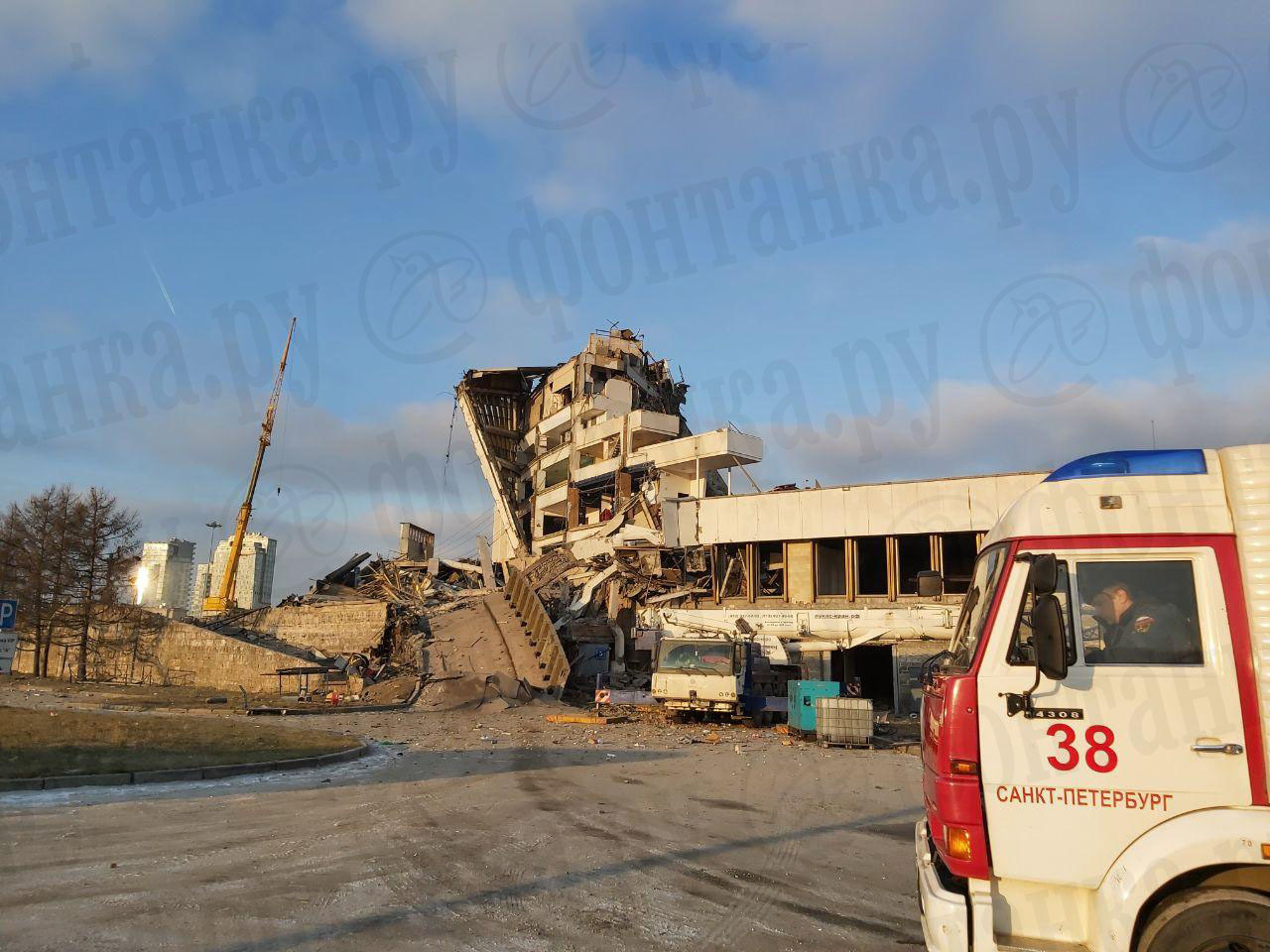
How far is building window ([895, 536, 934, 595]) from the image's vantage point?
32.8 m

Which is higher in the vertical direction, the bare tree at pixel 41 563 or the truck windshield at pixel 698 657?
the bare tree at pixel 41 563

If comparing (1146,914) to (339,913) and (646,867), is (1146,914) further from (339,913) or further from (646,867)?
(339,913)

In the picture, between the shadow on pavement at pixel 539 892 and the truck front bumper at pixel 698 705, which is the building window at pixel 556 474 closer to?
the truck front bumper at pixel 698 705

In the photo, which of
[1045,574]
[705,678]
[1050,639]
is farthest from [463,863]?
[705,678]

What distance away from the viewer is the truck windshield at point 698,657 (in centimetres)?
2136

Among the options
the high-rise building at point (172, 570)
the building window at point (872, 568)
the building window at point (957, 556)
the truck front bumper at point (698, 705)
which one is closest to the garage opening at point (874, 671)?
the building window at point (872, 568)

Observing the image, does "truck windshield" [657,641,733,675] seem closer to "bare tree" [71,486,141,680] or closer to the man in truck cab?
the man in truck cab

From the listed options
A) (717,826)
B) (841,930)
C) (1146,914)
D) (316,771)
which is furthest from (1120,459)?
(316,771)

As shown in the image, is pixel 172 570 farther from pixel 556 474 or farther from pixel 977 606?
pixel 977 606

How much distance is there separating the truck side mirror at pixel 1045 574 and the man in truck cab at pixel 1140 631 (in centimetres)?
35

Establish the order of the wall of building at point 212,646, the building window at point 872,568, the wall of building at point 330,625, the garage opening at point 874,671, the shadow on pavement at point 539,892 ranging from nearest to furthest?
the shadow on pavement at point 539,892 < the garage opening at point 874,671 < the wall of building at point 212,646 < the wall of building at point 330,625 < the building window at point 872,568

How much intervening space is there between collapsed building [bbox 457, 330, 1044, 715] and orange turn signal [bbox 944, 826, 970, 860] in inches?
733

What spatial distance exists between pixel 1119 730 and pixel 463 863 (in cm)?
564

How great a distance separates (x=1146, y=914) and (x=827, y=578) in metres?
31.0
